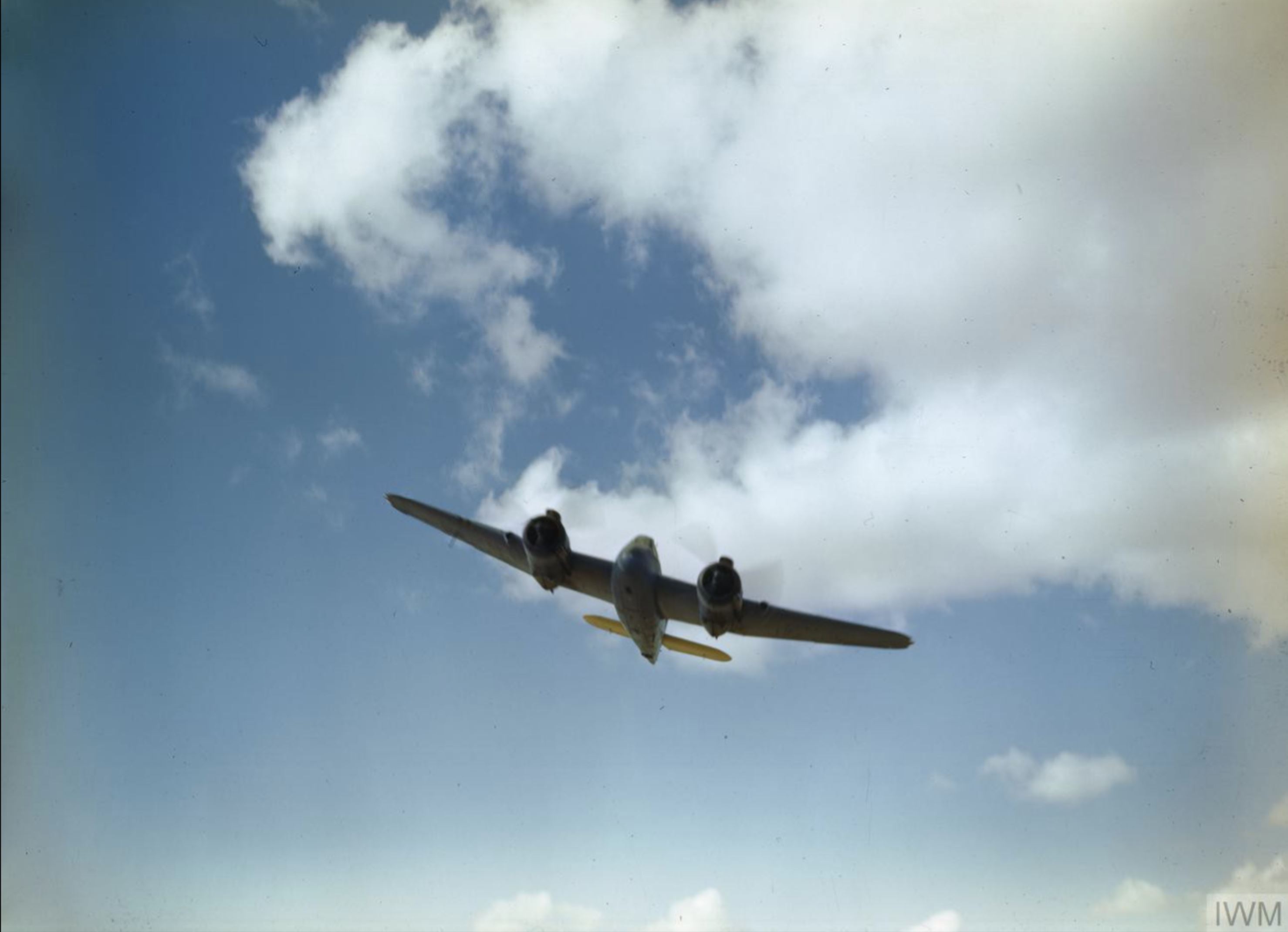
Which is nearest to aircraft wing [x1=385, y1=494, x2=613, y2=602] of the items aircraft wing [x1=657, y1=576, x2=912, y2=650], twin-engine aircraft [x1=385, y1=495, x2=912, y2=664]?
twin-engine aircraft [x1=385, y1=495, x2=912, y2=664]

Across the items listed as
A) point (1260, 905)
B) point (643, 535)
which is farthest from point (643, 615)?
point (1260, 905)

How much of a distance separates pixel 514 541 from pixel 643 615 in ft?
13.6

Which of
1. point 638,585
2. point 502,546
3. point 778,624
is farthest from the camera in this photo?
point 502,546

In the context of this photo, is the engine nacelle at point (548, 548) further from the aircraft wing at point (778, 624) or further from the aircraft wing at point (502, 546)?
the aircraft wing at point (778, 624)

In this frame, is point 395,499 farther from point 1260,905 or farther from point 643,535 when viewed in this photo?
point 1260,905

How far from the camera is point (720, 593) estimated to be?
730 inches

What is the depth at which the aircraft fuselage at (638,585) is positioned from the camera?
1927cm

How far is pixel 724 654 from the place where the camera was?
71.4ft

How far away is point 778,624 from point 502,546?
8012 mm

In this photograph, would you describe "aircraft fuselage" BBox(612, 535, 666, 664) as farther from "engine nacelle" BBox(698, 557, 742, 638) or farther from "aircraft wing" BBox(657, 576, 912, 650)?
"engine nacelle" BBox(698, 557, 742, 638)

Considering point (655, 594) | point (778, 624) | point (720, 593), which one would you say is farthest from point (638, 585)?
point (778, 624)

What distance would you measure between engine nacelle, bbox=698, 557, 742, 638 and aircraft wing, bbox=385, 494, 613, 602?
8.65ft

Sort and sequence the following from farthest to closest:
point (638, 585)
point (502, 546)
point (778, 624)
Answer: point (502, 546), point (778, 624), point (638, 585)

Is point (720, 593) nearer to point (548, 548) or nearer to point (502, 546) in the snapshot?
point (548, 548)
